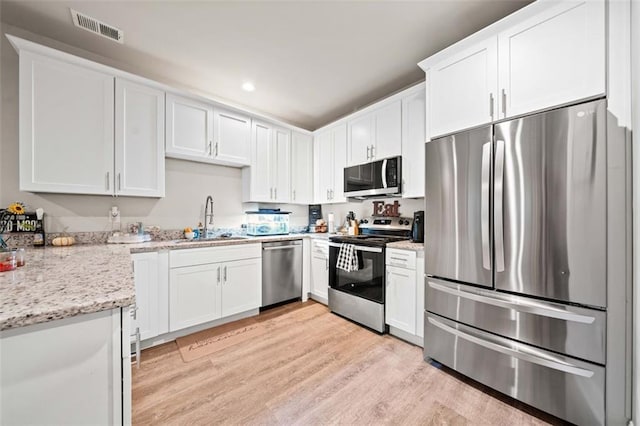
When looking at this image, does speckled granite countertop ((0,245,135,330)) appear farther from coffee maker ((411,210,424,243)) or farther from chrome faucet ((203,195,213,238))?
coffee maker ((411,210,424,243))

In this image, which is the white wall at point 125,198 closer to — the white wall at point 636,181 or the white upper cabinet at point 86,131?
the white upper cabinet at point 86,131

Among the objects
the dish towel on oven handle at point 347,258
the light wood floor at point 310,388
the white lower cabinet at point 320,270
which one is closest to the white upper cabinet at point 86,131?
the light wood floor at point 310,388

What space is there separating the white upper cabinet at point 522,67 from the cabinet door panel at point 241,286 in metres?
2.28

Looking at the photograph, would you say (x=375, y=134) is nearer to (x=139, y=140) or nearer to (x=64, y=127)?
(x=139, y=140)

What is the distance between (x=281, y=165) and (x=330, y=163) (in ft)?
2.30

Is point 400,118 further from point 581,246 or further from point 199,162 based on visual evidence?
point 199,162

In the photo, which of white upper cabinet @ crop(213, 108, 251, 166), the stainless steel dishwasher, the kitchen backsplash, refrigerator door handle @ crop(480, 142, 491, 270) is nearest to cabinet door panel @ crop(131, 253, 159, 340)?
the kitchen backsplash

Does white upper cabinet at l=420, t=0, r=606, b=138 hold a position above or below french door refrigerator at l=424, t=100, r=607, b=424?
above

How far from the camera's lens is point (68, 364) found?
2.24 feet

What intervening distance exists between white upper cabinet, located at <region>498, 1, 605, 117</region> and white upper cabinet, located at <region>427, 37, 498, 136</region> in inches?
2.5

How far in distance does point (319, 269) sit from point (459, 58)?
8.54 ft

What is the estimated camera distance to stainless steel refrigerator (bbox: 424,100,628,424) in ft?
4.31

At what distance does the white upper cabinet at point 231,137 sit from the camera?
292 centimetres

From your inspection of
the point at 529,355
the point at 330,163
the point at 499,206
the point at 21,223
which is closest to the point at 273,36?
the point at 330,163
